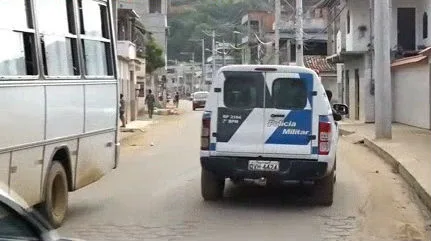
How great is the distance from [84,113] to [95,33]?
141 cm

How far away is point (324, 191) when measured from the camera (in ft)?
36.9

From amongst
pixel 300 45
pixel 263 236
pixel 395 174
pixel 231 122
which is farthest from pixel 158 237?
pixel 300 45

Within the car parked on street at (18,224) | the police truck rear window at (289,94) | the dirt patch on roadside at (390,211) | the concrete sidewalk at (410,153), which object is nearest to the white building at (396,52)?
the concrete sidewalk at (410,153)

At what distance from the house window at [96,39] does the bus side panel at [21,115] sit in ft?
5.91

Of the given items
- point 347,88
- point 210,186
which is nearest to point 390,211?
point 210,186

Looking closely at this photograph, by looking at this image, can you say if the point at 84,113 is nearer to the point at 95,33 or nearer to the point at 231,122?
the point at 95,33

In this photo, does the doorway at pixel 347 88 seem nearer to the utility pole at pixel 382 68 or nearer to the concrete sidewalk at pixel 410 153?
the concrete sidewalk at pixel 410 153

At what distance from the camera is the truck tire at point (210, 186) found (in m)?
11.5

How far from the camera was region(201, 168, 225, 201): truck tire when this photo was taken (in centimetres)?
1153

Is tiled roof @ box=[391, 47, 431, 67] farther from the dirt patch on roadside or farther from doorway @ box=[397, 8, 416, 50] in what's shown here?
the dirt patch on roadside

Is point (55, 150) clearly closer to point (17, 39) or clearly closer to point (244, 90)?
point (17, 39)

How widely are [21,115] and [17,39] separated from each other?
852 millimetres

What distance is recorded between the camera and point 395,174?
1630 cm

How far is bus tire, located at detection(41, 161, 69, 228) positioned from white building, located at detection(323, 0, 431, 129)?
2229 centimetres
